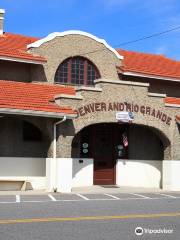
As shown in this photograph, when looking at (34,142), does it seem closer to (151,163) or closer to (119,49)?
(151,163)

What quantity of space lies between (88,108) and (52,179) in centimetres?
346

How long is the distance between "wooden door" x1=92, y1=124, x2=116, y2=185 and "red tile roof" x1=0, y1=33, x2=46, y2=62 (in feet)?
14.8

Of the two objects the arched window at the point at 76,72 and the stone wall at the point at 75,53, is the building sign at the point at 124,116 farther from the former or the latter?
the stone wall at the point at 75,53

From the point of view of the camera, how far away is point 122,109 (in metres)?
23.9

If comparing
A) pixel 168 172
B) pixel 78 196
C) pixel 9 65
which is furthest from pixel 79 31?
pixel 78 196

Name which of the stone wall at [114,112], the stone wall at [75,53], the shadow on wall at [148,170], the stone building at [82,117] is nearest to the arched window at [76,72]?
the stone building at [82,117]

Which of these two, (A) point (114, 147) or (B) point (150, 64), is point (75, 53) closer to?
(A) point (114, 147)

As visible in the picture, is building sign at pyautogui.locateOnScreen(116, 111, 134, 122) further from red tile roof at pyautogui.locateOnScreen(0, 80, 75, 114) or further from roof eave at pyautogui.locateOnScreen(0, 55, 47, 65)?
roof eave at pyautogui.locateOnScreen(0, 55, 47, 65)

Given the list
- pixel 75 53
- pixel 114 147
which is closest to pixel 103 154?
pixel 114 147

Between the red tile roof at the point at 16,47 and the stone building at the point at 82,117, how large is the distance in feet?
0.17

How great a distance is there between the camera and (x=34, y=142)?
23469mm

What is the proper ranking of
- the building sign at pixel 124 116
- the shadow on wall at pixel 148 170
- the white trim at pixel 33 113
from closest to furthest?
the white trim at pixel 33 113 → the building sign at pixel 124 116 → the shadow on wall at pixel 148 170

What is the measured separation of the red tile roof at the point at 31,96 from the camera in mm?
20948

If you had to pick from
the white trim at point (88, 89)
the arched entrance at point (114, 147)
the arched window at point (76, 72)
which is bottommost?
the arched entrance at point (114, 147)
